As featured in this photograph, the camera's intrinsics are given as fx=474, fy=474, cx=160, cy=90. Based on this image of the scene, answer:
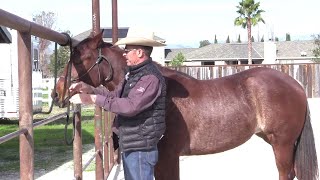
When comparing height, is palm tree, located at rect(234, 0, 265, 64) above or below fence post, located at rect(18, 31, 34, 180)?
above

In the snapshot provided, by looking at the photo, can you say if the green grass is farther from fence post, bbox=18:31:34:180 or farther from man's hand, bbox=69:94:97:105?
fence post, bbox=18:31:34:180

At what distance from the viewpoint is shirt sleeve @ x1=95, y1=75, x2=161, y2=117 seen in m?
2.92

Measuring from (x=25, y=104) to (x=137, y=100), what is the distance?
2.31 ft

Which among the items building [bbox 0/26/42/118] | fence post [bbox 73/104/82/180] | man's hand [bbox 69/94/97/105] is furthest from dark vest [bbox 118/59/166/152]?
building [bbox 0/26/42/118]

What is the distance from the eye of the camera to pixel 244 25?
4969cm

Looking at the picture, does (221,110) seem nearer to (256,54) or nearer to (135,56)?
(135,56)

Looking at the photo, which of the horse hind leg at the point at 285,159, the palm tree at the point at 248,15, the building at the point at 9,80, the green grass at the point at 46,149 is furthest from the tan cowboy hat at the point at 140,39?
the palm tree at the point at 248,15

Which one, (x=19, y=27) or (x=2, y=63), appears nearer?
(x=19, y=27)

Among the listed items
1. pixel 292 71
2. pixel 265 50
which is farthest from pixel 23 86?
pixel 265 50

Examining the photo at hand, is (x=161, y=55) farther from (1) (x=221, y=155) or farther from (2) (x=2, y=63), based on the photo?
(1) (x=221, y=155)

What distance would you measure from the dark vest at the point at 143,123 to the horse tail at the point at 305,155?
2.38 metres

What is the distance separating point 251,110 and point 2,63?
10.2m

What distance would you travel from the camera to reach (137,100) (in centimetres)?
292

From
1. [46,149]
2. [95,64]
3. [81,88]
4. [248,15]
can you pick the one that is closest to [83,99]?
[81,88]
